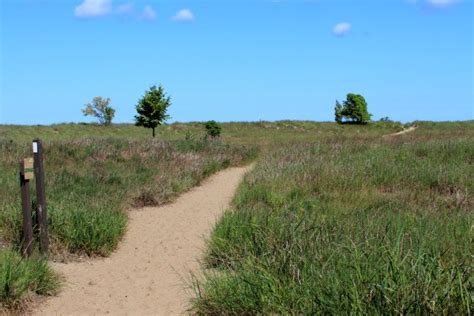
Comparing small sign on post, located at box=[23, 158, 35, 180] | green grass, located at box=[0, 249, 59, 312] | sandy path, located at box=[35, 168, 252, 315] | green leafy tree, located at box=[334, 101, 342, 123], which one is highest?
green leafy tree, located at box=[334, 101, 342, 123]

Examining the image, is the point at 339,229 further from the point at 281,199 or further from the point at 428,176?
the point at 428,176

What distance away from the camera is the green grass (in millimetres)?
5902

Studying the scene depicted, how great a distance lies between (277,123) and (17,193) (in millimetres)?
53537

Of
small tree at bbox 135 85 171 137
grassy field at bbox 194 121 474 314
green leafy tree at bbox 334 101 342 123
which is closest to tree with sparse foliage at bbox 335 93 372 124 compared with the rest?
green leafy tree at bbox 334 101 342 123

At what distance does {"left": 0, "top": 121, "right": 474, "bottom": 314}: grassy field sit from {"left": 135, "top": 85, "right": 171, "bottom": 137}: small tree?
74.9 feet

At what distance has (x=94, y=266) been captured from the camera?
8.05 meters

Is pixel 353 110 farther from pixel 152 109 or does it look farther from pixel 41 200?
pixel 41 200

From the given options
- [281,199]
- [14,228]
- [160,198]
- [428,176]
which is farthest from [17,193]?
[428,176]

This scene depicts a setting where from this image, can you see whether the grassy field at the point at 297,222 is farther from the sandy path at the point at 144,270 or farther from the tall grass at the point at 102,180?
the sandy path at the point at 144,270

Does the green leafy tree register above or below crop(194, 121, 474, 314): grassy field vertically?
above

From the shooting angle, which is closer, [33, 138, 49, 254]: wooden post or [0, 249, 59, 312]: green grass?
[0, 249, 59, 312]: green grass

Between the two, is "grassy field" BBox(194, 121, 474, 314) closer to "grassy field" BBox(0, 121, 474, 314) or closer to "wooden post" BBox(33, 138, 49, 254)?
"grassy field" BBox(0, 121, 474, 314)

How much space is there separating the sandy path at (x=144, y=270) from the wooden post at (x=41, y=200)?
418mm

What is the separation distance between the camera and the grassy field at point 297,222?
4340 mm
